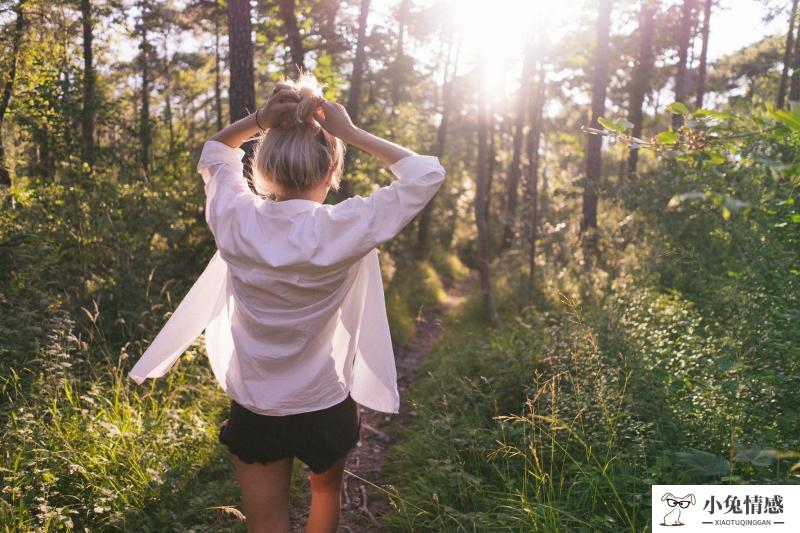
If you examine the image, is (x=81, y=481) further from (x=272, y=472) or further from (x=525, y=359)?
(x=525, y=359)

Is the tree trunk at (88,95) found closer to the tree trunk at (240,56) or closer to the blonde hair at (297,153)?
the tree trunk at (240,56)

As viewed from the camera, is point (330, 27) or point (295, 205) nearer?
point (295, 205)

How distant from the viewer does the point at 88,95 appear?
11.7 meters

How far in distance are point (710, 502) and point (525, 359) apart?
287cm

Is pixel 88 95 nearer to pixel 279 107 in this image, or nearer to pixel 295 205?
pixel 279 107

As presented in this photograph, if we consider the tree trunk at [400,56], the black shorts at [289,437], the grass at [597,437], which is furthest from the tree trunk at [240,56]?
the tree trunk at [400,56]

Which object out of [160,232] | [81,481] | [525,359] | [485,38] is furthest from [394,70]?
[81,481]

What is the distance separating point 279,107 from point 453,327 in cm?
807

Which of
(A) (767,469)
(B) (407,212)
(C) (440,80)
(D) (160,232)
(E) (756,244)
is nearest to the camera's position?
(B) (407,212)

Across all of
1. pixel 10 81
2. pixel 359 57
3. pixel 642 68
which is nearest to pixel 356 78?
pixel 359 57

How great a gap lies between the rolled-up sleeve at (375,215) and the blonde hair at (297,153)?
8.4 inches

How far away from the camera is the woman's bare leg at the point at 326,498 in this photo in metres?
2.47

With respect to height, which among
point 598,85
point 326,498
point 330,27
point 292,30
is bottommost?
point 326,498

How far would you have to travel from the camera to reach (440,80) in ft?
81.1
